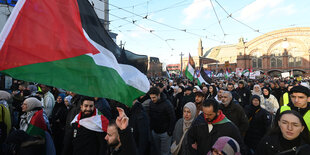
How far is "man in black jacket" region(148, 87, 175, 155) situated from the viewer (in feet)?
15.1

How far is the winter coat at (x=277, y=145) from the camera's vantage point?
2.22 metres

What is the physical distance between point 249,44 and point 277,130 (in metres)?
64.3

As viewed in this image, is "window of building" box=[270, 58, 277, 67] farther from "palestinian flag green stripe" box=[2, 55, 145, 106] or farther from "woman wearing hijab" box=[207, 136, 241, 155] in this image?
"palestinian flag green stripe" box=[2, 55, 145, 106]

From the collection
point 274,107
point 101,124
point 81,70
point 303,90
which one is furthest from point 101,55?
point 274,107

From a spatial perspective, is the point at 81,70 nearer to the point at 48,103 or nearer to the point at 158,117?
the point at 158,117

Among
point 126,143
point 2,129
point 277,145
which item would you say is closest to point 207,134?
point 277,145

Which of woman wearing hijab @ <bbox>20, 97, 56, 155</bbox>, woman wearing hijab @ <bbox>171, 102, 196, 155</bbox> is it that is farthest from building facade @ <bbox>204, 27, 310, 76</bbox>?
woman wearing hijab @ <bbox>20, 97, 56, 155</bbox>

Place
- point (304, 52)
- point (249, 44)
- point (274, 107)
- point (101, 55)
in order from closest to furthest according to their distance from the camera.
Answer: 1. point (101, 55)
2. point (274, 107)
3. point (304, 52)
4. point (249, 44)

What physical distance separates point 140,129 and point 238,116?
2.16 metres

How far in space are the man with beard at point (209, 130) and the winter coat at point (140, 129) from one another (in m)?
Result: 1.11

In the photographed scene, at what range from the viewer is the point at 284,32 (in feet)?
175

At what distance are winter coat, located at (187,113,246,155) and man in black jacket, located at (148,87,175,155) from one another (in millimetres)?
1676

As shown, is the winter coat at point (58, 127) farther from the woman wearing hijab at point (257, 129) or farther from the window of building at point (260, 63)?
the window of building at point (260, 63)

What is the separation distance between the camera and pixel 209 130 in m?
2.85
